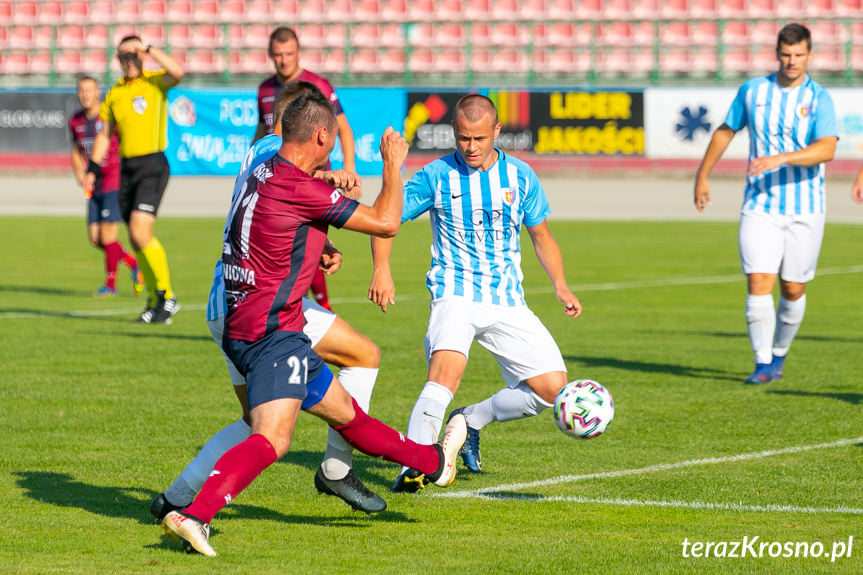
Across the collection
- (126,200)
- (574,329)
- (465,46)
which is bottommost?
(574,329)

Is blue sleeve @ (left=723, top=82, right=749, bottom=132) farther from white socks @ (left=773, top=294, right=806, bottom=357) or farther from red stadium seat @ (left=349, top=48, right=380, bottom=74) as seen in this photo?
red stadium seat @ (left=349, top=48, right=380, bottom=74)

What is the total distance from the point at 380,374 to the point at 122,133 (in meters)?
4.38

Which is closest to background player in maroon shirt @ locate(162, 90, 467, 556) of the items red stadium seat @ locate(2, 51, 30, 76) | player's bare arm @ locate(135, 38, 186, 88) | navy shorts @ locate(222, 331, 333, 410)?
navy shorts @ locate(222, 331, 333, 410)

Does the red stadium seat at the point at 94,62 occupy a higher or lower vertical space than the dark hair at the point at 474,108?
higher

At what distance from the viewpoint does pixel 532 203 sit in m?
6.52

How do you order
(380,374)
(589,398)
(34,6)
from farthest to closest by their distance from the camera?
1. (34,6)
2. (380,374)
3. (589,398)

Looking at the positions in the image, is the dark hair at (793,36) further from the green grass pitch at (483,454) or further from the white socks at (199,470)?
the white socks at (199,470)

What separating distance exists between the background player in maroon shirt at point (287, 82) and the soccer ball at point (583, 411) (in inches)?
157

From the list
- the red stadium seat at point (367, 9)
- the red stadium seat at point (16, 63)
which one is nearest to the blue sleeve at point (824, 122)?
the red stadium seat at point (367, 9)

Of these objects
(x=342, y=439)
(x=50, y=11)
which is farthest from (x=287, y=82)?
(x=50, y=11)

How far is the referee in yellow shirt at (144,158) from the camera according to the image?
12414 millimetres

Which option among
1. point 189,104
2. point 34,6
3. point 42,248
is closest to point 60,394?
point 42,248

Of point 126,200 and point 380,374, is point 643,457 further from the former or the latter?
point 126,200

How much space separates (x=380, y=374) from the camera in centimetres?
981
